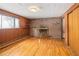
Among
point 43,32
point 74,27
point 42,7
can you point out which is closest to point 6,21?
point 42,7

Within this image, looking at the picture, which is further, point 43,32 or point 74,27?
point 43,32

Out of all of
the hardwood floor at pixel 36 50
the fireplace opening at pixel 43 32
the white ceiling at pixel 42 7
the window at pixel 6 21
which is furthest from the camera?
the fireplace opening at pixel 43 32

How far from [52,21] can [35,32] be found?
2267 mm

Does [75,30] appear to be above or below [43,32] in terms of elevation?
above

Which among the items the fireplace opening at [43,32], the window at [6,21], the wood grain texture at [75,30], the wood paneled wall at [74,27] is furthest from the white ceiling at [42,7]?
the fireplace opening at [43,32]

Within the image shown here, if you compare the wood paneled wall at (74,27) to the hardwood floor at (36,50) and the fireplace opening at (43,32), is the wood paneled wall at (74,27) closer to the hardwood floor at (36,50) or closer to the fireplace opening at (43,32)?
the hardwood floor at (36,50)

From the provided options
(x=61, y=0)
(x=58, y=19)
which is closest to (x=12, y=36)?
(x=58, y=19)

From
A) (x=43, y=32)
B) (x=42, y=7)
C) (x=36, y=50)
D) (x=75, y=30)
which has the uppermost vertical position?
(x=42, y=7)

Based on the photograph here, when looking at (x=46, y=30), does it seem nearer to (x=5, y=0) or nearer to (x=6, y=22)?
(x=6, y=22)

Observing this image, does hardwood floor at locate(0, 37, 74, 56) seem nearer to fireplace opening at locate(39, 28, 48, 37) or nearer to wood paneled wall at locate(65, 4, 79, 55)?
wood paneled wall at locate(65, 4, 79, 55)

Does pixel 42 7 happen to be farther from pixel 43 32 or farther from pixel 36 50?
pixel 43 32

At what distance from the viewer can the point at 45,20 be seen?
407 inches

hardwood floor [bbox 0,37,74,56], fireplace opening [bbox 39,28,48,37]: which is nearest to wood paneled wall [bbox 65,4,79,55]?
hardwood floor [bbox 0,37,74,56]

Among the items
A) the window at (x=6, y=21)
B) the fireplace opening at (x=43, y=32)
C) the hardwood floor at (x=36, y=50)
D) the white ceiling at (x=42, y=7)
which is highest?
the white ceiling at (x=42, y=7)
